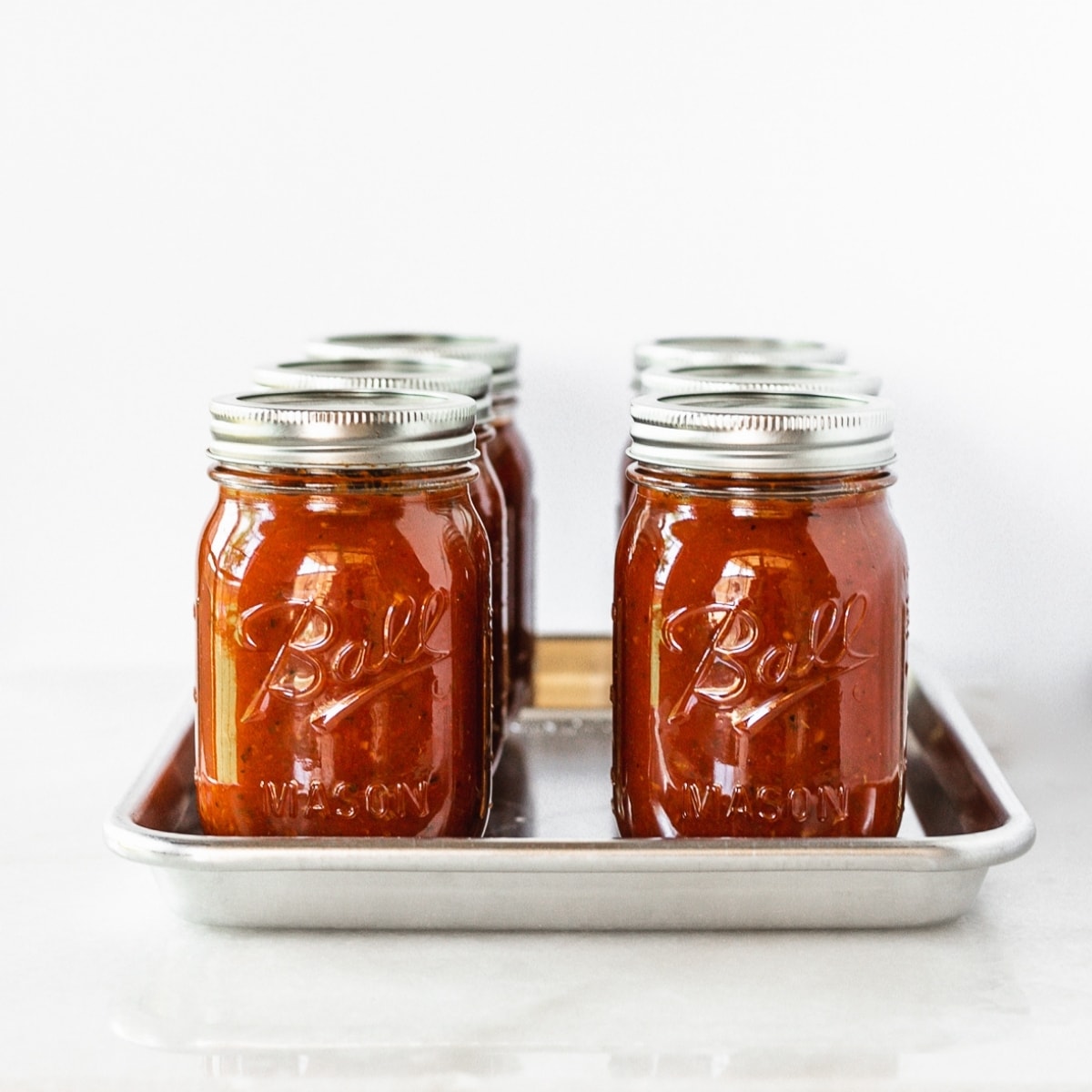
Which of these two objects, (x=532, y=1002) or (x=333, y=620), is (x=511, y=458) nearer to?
(x=333, y=620)

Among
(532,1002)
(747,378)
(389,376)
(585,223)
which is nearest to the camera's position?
(532,1002)

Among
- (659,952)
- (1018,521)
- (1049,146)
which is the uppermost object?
(1049,146)

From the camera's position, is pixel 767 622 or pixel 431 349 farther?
pixel 431 349

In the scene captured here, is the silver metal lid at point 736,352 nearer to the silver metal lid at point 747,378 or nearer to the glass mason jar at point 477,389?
the silver metal lid at point 747,378

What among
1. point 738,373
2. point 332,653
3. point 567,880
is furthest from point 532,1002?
point 738,373

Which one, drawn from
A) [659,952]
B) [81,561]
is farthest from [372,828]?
[81,561]

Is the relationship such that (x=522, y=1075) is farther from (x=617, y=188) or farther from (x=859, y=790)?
(x=617, y=188)
